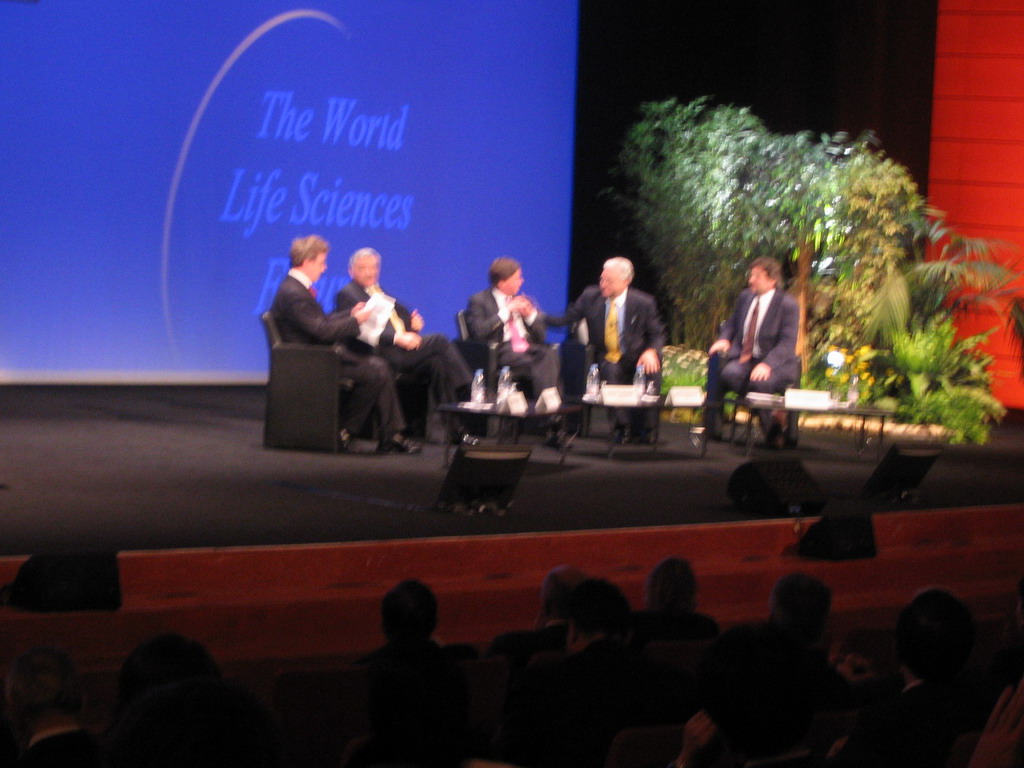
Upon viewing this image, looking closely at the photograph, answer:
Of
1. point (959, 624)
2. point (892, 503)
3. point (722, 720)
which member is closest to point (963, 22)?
point (892, 503)

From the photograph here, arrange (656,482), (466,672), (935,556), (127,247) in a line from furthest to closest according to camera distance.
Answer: (127,247)
(656,482)
(935,556)
(466,672)

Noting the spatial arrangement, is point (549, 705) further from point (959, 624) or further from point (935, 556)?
point (935, 556)

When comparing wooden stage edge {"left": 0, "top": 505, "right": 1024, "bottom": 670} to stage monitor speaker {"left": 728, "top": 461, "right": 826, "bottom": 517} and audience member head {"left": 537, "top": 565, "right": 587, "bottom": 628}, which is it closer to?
stage monitor speaker {"left": 728, "top": 461, "right": 826, "bottom": 517}

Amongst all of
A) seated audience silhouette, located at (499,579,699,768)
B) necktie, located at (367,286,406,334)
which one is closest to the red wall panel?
necktie, located at (367,286,406,334)

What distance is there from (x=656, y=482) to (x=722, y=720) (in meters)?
4.51

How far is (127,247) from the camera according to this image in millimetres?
8727

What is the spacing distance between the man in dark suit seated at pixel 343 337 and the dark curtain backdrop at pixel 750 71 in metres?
4.12

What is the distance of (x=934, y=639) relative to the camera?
2371mm

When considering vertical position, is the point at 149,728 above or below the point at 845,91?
below

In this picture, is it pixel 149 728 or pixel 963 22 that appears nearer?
pixel 149 728

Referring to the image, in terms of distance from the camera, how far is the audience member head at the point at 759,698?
5.08 ft

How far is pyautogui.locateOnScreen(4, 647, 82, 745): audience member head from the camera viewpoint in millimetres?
1990

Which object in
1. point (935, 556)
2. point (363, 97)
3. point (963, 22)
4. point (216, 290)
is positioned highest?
point (963, 22)

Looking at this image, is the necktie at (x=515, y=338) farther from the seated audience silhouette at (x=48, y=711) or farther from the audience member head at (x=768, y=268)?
the seated audience silhouette at (x=48, y=711)
